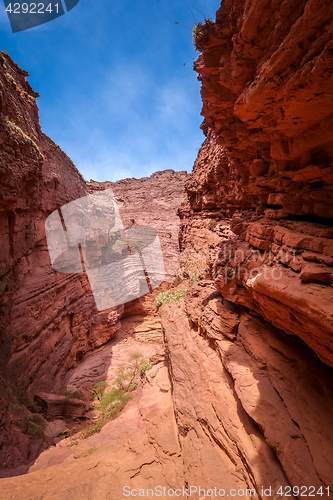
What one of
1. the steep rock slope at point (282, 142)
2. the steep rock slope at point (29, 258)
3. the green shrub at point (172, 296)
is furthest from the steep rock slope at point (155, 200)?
the steep rock slope at point (282, 142)

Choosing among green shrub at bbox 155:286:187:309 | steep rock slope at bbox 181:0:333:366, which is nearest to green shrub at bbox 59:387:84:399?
green shrub at bbox 155:286:187:309

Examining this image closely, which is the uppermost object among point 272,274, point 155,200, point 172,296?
point 155,200

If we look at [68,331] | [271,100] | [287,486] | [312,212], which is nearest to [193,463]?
[287,486]

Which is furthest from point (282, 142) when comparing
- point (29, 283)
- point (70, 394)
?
point (70, 394)

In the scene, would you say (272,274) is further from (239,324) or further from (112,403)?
(112,403)

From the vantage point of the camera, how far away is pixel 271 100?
2695 millimetres

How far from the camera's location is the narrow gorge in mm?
2352

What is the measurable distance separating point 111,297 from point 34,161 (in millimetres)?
10311

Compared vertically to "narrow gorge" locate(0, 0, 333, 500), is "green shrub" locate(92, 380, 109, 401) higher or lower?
lower

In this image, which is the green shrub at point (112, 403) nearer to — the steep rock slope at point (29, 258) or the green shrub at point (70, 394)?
the green shrub at point (70, 394)

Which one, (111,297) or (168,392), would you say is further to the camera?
(111,297)

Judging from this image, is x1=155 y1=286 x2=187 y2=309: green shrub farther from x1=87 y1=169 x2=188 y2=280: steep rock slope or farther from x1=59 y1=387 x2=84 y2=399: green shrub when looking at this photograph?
x1=87 y1=169 x2=188 y2=280: steep rock slope

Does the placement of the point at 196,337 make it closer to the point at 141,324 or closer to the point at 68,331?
the point at 68,331

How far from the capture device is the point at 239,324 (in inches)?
174
